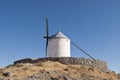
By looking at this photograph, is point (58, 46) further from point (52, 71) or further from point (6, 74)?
point (6, 74)

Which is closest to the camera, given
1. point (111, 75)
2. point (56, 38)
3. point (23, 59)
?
point (111, 75)

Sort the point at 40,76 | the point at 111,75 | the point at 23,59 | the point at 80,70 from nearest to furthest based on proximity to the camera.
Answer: the point at 40,76, the point at 80,70, the point at 111,75, the point at 23,59

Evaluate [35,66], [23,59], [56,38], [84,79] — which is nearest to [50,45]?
[56,38]

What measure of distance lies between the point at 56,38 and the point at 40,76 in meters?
15.4

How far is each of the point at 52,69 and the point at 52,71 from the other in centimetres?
154

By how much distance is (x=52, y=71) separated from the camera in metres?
42.9

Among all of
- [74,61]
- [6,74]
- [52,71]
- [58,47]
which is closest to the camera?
[6,74]

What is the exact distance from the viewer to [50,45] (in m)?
55.2

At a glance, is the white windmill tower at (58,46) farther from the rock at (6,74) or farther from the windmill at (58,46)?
the rock at (6,74)

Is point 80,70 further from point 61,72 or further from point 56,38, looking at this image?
point 56,38

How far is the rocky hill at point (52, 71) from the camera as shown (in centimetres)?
4056

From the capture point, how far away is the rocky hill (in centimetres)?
4056

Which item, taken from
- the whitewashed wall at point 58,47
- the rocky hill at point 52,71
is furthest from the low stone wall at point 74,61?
the whitewashed wall at point 58,47

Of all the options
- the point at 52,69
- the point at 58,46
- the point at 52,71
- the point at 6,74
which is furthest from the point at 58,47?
the point at 6,74
